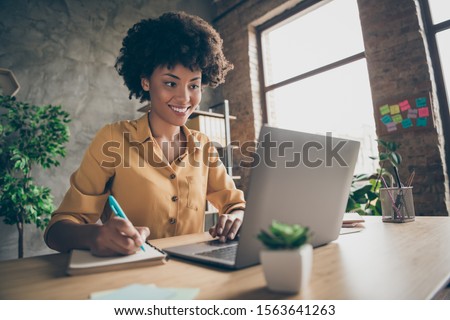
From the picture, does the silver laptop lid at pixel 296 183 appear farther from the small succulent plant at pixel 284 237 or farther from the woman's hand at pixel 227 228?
the woman's hand at pixel 227 228

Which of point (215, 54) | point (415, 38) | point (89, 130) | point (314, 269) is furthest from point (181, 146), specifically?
point (415, 38)

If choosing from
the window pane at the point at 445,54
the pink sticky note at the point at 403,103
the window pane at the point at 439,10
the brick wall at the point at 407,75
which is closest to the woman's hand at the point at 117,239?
the brick wall at the point at 407,75

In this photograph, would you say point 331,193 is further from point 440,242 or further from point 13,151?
point 13,151

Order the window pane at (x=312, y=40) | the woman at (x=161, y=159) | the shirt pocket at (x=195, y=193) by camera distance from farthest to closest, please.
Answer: the window pane at (x=312, y=40)
the shirt pocket at (x=195, y=193)
the woman at (x=161, y=159)

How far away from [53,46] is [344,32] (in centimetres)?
315

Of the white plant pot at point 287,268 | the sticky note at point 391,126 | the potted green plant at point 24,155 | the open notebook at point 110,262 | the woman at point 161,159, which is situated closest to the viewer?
the white plant pot at point 287,268

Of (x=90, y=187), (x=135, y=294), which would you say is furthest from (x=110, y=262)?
(x=90, y=187)

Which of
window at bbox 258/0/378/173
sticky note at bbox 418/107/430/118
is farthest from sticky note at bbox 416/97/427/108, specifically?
window at bbox 258/0/378/173

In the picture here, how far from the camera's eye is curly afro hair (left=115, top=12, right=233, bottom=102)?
1.31 m

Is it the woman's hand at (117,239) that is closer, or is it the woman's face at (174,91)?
the woman's hand at (117,239)

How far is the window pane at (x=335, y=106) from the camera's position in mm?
3197

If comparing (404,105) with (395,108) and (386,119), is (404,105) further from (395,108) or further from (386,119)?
(386,119)

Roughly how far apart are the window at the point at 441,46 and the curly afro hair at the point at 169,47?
7.37 feet

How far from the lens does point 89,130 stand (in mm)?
3250
